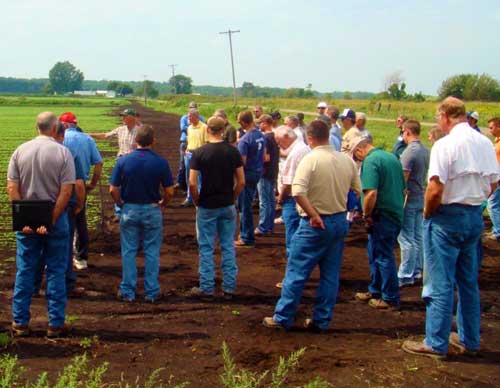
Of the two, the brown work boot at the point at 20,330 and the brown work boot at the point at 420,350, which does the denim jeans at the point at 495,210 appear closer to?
the brown work boot at the point at 420,350

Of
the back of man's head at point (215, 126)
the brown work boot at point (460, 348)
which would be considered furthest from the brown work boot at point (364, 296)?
the back of man's head at point (215, 126)

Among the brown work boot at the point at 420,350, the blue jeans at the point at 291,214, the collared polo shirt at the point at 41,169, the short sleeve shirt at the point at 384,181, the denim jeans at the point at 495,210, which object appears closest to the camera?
the brown work boot at the point at 420,350

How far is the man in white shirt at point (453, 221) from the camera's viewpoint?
5312 millimetres

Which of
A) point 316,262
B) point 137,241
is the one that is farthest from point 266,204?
point 316,262

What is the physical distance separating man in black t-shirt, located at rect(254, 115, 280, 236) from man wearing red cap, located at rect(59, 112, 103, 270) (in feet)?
10.7

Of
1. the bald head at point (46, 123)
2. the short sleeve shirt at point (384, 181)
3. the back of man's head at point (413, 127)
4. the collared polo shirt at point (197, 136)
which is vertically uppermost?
the bald head at point (46, 123)

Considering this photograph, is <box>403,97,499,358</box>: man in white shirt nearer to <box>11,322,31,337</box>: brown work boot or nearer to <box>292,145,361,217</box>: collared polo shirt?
<box>292,145,361,217</box>: collared polo shirt

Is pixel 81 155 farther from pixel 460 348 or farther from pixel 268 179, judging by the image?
pixel 460 348

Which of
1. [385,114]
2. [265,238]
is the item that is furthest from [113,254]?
[385,114]

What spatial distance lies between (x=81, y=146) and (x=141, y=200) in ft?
4.37

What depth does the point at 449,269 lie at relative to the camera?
18.0ft

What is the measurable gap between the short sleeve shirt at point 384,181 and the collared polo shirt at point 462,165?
1.42 metres

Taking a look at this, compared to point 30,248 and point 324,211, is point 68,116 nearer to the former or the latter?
point 30,248

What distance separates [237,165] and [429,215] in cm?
264
